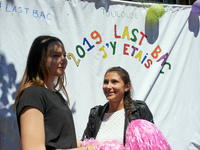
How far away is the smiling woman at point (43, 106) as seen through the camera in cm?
111

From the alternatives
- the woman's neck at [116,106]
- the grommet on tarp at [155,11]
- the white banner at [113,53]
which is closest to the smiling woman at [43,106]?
the woman's neck at [116,106]

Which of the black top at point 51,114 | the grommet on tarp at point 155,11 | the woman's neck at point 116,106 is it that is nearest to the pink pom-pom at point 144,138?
the woman's neck at point 116,106

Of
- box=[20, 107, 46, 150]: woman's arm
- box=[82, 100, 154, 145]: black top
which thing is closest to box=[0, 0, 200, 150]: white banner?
box=[82, 100, 154, 145]: black top

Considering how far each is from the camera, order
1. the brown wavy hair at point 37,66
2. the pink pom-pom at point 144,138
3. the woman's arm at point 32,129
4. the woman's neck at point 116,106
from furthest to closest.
→ the woman's neck at point 116,106 → the pink pom-pom at point 144,138 → the brown wavy hair at point 37,66 → the woman's arm at point 32,129

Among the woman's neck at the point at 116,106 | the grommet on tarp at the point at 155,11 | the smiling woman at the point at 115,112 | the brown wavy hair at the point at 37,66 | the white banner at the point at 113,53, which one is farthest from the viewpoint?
the grommet on tarp at the point at 155,11

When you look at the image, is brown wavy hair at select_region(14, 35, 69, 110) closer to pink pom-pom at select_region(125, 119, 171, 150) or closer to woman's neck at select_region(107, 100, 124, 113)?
pink pom-pom at select_region(125, 119, 171, 150)

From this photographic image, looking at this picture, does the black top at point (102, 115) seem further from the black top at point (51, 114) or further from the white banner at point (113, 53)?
the black top at point (51, 114)

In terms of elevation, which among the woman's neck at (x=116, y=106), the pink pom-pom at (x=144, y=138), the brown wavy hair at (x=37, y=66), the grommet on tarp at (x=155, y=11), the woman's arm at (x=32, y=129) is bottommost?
the pink pom-pom at (x=144, y=138)

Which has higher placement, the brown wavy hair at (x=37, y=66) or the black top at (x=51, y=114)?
the brown wavy hair at (x=37, y=66)

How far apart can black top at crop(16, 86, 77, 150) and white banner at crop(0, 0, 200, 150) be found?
1.31 meters

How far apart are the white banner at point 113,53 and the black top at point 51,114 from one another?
4.28 feet

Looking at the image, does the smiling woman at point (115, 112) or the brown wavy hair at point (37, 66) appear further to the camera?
the smiling woman at point (115, 112)

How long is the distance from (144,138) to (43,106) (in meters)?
0.84

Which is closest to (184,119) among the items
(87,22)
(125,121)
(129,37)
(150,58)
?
(150,58)
